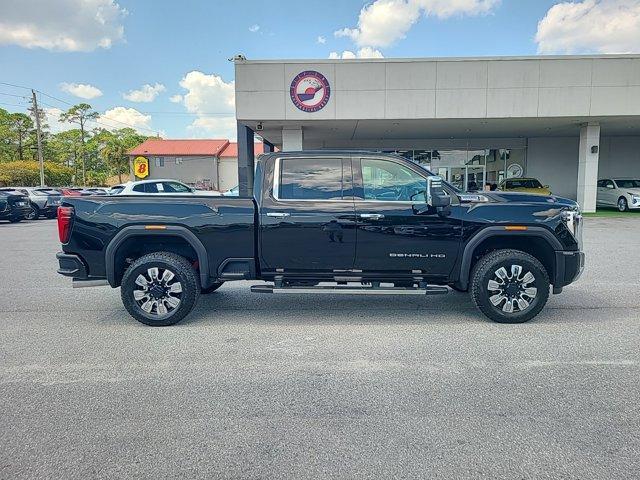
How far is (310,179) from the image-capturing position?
17.1 ft

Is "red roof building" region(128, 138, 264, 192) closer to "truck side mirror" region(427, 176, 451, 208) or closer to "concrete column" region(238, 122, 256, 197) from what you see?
"concrete column" region(238, 122, 256, 197)

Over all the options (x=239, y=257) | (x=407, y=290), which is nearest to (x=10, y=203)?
(x=239, y=257)

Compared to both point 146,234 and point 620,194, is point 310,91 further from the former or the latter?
point 620,194

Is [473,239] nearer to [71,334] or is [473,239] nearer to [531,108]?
[71,334]

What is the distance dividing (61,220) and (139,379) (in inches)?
94.0

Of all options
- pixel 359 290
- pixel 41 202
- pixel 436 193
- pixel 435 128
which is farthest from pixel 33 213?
pixel 436 193

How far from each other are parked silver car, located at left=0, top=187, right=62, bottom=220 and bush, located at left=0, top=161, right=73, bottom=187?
2741 cm

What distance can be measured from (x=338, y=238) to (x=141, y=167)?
60957 mm

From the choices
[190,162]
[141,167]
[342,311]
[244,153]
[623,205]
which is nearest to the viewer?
[342,311]

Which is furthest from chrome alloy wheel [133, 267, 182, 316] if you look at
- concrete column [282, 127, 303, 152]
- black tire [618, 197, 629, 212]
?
black tire [618, 197, 629, 212]

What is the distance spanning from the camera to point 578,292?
6.52m

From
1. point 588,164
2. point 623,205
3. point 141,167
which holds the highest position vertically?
point 141,167

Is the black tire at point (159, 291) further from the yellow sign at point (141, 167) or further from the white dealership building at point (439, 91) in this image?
the yellow sign at point (141, 167)

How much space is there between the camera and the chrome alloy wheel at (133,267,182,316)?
5074 millimetres
